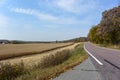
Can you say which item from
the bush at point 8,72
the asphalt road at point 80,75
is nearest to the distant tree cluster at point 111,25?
the bush at point 8,72

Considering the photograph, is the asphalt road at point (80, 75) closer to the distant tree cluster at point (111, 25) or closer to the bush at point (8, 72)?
the bush at point (8, 72)

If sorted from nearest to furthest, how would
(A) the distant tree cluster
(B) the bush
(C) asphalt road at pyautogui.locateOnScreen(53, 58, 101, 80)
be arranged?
1. (C) asphalt road at pyautogui.locateOnScreen(53, 58, 101, 80)
2. (B) the bush
3. (A) the distant tree cluster

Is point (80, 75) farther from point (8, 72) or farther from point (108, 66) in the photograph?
point (8, 72)

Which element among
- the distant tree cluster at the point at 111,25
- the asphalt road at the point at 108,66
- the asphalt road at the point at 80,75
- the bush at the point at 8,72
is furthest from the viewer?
the distant tree cluster at the point at 111,25

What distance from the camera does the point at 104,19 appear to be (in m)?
65.4

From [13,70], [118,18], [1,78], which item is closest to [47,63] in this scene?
[13,70]

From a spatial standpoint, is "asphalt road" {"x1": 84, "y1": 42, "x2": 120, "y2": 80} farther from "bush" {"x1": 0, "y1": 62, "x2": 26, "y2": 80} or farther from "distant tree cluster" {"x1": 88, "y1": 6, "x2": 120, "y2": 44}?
"distant tree cluster" {"x1": 88, "y1": 6, "x2": 120, "y2": 44}

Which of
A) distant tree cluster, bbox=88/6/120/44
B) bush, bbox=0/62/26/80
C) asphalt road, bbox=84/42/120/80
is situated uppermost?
distant tree cluster, bbox=88/6/120/44

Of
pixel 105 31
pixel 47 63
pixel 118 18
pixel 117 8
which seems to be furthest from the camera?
pixel 105 31

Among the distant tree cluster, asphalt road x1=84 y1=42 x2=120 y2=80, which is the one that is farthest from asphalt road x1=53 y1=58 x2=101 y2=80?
the distant tree cluster

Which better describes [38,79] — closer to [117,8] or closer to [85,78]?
[85,78]

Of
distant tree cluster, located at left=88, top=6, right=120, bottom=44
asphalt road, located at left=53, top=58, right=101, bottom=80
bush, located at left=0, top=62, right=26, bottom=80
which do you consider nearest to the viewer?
asphalt road, located at left=53, top=58, right=101, bottom=80

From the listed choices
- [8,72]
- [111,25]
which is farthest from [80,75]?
[111,25]

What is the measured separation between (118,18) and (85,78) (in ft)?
153
